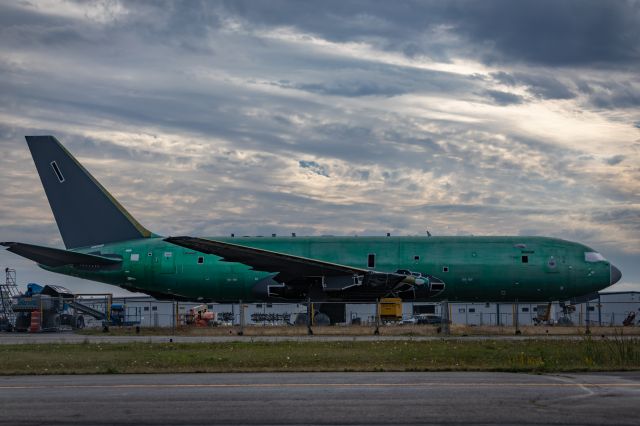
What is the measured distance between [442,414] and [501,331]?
26.6 metres

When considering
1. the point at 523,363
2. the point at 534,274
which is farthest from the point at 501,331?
the point at 523,363

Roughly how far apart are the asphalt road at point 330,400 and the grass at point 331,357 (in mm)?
2519

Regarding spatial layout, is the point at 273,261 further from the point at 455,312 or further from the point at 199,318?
the point at 455,312

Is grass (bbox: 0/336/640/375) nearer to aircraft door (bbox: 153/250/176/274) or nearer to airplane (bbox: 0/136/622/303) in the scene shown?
airplane (bbox: 0/136/622/303)

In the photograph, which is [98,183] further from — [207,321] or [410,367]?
[410,367]

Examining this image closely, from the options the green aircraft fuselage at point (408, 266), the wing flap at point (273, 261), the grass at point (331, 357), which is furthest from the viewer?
the green aircraft fuselage at point (408, 266)

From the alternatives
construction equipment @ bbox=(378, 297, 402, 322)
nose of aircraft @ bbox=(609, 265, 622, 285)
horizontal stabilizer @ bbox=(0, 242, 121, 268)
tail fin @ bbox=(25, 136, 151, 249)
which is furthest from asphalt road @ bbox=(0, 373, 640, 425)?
tail fin @ bbox=(25, 136, 151, 249)

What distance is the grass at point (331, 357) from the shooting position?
21.9 metres

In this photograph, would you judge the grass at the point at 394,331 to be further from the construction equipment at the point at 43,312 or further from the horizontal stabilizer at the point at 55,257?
the horizontal stabilizer at the point at 55,257

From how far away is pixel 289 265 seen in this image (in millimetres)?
44875

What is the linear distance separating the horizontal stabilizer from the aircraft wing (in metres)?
7.43

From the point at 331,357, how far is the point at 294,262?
1996cm

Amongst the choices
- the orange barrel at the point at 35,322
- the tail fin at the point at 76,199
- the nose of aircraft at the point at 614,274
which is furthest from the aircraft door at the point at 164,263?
the nose of aircraft at the point at 614,274

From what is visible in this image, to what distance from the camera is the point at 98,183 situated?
50312 mm
